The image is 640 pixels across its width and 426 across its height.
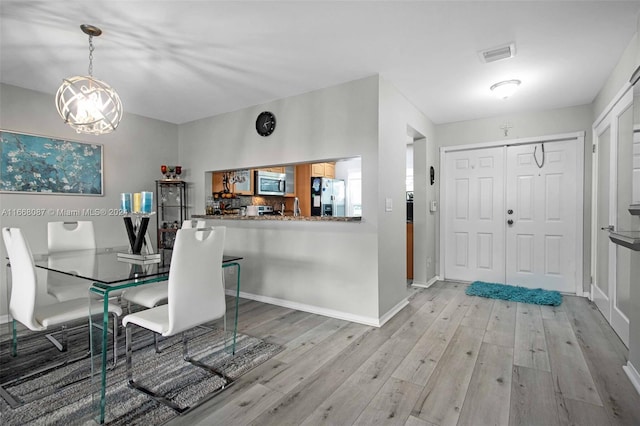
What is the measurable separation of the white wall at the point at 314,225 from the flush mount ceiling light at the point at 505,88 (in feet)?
4.29

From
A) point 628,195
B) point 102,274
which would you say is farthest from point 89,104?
point 628,195

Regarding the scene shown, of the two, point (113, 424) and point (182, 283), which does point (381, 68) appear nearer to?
point (182, 283)

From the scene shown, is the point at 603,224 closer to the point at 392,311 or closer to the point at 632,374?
the point at 632,374

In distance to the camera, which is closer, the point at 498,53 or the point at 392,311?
the point at 498,53

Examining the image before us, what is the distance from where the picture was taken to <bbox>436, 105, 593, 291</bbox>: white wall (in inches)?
152

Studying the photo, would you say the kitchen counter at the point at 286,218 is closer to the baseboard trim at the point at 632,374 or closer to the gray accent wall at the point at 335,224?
the gray accent wall at the point at 335,224

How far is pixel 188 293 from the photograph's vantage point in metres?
1.84

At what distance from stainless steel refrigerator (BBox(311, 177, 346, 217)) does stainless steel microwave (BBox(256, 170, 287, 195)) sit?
0.61 meters

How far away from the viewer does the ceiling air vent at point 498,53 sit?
250 cm

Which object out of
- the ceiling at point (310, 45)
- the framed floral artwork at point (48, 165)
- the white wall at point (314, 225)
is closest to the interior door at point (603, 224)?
the ceiling at point (310, 45)

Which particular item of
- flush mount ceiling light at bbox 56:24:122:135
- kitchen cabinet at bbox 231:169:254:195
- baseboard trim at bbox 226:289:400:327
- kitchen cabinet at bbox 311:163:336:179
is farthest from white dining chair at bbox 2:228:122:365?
kitchen cabinet at bbox 311:163:336:179

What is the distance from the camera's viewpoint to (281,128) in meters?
3.71

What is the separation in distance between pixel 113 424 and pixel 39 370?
1.03m

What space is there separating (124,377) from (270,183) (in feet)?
11.2
